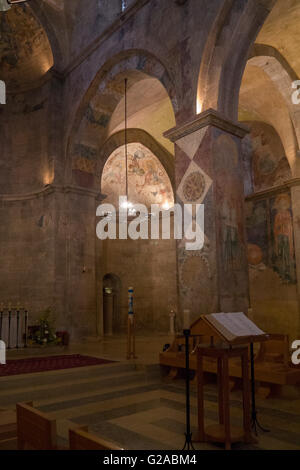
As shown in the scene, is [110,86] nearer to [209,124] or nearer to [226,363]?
[209,124]

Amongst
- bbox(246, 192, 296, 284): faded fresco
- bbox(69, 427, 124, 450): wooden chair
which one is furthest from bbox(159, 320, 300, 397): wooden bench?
bbox(246, 192, 296, 284): faded fresco

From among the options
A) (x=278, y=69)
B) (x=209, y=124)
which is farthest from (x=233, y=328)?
(x=278, y=69)

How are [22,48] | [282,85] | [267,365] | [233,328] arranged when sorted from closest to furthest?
[233,328] → [267,365] → [282,85] → [22,48]

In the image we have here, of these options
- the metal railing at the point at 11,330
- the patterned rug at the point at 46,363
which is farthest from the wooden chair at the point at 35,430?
the metal railing at the point at 11,330

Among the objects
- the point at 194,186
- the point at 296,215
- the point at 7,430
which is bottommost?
the point at 7,430

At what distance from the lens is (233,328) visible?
4016 mm

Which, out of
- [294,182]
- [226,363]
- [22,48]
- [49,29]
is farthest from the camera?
[22,48]

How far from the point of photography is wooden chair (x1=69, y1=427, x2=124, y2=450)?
1.76 meters

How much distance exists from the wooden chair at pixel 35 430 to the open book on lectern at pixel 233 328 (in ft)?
6.54

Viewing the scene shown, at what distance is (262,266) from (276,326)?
6.75 ft

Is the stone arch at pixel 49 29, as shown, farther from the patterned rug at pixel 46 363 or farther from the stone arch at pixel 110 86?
the patterned rug at pixel 46 363

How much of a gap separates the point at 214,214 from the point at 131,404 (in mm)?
3656

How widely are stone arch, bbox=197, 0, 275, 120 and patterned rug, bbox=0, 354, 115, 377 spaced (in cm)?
555

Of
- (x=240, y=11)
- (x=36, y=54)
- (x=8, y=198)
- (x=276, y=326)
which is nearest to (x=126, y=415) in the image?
(x=240, y=11)
